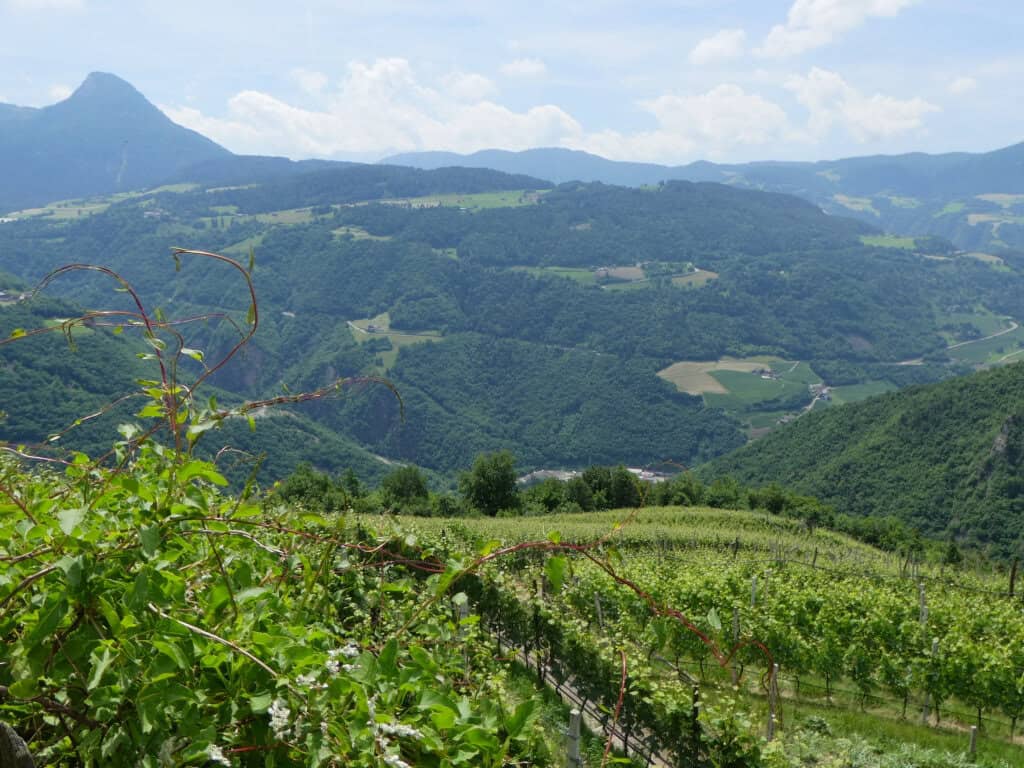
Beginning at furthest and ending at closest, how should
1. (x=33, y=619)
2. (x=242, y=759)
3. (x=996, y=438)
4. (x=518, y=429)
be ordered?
(x=518, y=429), (x=996, y=438), (x=242, y=759), (x=33, y=619)

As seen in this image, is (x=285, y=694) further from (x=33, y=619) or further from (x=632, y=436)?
(x=632, y=436)

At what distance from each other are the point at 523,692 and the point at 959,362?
179219 mm

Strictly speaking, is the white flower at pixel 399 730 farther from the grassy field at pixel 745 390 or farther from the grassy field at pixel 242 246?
the grassy field at pixel 242 246

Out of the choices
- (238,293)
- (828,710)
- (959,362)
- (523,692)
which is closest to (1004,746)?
(828,710)

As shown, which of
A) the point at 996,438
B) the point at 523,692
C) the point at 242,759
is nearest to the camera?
the point at 242,759

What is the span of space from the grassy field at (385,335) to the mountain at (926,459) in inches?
3062

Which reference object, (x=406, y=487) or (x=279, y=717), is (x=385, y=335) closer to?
(x=406, y=487)

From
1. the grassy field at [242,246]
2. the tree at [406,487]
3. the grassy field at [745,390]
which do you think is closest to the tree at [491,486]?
the tree at [406,487]

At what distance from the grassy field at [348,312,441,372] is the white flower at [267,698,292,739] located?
137032 mm

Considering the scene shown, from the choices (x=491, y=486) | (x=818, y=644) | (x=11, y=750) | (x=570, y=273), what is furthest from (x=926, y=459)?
(x=570, y=273)

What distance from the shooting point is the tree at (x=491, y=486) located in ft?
129

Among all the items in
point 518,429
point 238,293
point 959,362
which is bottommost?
point 518,429

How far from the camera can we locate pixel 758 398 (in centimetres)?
12800

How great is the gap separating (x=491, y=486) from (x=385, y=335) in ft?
390
